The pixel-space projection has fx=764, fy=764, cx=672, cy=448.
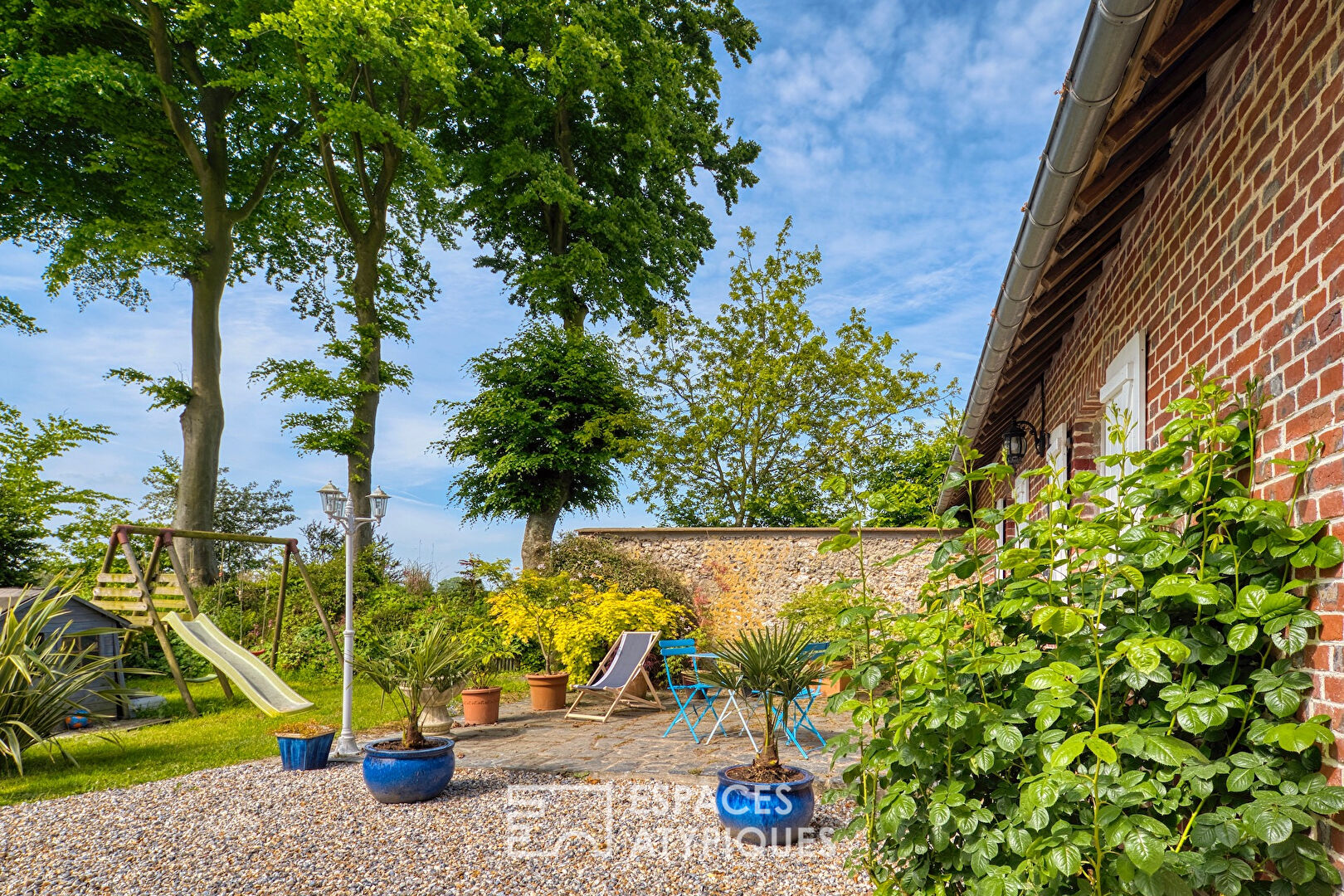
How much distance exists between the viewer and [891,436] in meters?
15.5

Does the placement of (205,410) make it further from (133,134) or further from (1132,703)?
(1132,703)

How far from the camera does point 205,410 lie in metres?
12.6

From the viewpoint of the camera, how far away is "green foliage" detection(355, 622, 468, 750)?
195 inches

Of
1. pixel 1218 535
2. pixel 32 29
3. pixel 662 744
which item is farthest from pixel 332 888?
pixel 32 29

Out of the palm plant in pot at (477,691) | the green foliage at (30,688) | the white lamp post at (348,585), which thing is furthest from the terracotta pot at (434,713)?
the green foliage at (30,688)

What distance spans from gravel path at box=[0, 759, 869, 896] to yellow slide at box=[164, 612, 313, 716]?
1.42 meters

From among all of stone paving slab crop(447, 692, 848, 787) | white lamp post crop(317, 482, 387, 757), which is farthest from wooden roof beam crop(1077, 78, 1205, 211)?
white lamp post crop(317, 482, 387, 757)

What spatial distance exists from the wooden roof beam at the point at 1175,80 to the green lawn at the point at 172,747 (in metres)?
6.77

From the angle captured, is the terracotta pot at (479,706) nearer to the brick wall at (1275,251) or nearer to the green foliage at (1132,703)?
the green foliage at (1132,703)

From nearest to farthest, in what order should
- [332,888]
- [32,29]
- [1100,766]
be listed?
1. [1100,766]
2. [332,888]
3. [32,29]

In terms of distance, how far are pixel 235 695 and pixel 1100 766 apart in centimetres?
962

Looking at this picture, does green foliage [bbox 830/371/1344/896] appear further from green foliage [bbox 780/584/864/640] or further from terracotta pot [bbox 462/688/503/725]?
green foliage [bbox 780/584/864/640]

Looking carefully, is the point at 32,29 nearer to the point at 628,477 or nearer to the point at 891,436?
the point at 628,477

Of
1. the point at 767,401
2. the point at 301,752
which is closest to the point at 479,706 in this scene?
the point at 301,752
